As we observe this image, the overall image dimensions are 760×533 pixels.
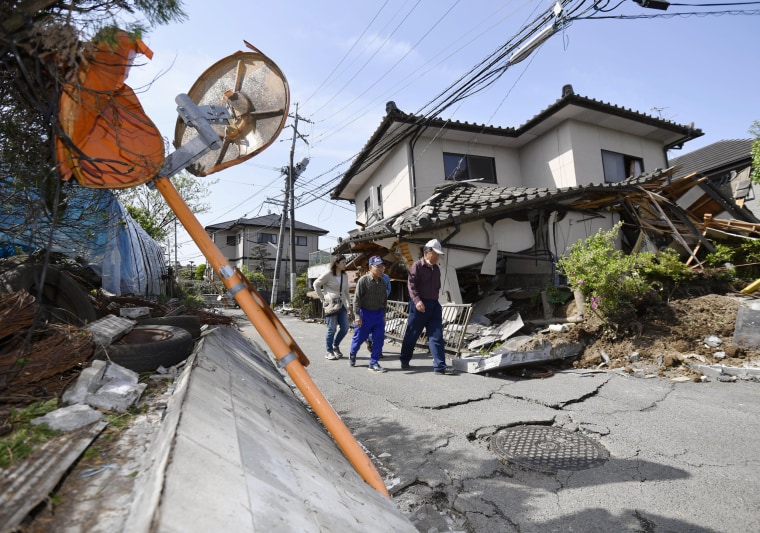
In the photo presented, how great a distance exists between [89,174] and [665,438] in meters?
4.65

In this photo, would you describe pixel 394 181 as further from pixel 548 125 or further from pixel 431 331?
pixel 431 331

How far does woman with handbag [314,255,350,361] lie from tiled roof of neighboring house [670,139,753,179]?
1461 cm

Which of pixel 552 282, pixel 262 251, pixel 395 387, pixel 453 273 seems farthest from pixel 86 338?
pixel 262 251

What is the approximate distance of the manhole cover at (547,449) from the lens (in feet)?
8.96

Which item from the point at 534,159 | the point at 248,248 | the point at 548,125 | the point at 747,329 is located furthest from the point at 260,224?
the point at 747,329

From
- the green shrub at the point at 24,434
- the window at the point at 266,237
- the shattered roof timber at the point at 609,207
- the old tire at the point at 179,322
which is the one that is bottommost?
the green shrub at the point at 24,434

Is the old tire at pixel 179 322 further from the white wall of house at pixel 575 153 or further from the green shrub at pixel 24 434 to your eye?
the white wall of house at pixel 575 153

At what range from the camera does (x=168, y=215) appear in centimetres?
2048

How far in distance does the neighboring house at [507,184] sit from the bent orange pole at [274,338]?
5.63 m

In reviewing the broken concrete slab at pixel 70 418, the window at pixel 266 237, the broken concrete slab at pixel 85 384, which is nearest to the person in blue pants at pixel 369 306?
the broken concrete slab at pixel 85 384

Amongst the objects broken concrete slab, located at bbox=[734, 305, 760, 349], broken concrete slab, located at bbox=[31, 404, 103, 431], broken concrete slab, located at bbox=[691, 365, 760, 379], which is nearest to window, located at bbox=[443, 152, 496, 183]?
broken concrete slab, located at bbox=[734, 305, 760, 349]

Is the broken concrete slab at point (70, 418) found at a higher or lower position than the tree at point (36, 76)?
lower

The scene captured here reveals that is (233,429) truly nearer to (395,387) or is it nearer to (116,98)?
(116,98)

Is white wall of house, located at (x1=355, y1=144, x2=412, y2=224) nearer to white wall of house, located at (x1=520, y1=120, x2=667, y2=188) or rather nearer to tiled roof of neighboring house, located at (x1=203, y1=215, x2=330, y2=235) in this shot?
white wall of house, located at (x1=520, y1=120, x2=667, y2=188)
